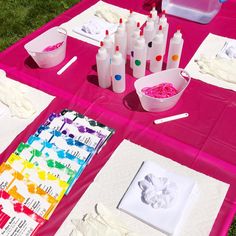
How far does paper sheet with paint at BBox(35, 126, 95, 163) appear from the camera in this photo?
112cm

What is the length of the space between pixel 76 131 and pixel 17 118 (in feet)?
0.91

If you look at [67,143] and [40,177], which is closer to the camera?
[40,177]

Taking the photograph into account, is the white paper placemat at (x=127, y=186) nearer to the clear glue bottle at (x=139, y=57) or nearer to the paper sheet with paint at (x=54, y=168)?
the paper sheet with paint at (x=54, y=168)

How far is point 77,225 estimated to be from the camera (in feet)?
3.12

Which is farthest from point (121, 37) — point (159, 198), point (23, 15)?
point (23, 15)

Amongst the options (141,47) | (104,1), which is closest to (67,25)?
(104,1)

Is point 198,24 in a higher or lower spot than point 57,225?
higher

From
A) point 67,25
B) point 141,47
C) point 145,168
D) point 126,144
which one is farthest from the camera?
point 67,25

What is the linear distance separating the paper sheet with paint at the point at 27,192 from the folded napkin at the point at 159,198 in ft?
0.76

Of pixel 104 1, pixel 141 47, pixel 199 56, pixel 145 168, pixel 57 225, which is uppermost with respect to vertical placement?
pixel 104 1

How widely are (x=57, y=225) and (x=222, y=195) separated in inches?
20.9

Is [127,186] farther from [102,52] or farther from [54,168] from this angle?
[102,52]

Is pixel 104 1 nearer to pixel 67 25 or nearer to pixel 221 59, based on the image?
pixel 67 25

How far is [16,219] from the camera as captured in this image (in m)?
0.95
